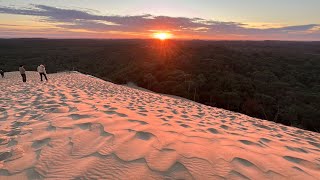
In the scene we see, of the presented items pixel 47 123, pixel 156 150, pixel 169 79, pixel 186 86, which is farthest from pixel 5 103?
pixel 169 79

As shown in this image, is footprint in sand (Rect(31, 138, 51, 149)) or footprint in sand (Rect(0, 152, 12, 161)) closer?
footprint in sand (Rect(0, 152, 12, 161))

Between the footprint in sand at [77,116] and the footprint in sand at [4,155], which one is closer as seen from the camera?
A: the footprint in sand at [4,155]

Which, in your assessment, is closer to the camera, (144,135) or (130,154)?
(130,154)

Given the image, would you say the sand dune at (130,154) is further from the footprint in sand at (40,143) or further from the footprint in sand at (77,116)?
the footprint in sand at (77,116)

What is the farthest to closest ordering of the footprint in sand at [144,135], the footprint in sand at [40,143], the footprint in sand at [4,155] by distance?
the footprint in sand at [144,135] → the footprint in sand at [40,143] → the footprint in sand at [4,155]

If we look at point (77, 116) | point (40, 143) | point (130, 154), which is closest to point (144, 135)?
point (130, 154)

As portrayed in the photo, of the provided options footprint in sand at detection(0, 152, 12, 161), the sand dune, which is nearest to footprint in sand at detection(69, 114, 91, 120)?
the sand dune

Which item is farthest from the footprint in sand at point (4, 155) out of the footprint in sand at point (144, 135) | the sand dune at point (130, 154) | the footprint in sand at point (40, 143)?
Result: the footprint in sand at point (144, 135)

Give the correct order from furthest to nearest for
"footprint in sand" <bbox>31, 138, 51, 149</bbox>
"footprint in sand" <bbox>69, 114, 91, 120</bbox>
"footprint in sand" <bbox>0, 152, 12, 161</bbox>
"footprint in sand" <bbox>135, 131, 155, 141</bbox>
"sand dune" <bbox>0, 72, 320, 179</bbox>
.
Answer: "footprint in sand" <bbox>69, 114, 91, 120</bbox>, "footprint in sand" <bbox>135, 131, 155, 141</bbox>, "footprint in sand" <bbox>31, 138, 51, 149</bbox>, "footprint in sand" <bbox>0, 152, 12, 161</bbox>, "sand dune" <bbox>0, 72, 320, 179</bbox>

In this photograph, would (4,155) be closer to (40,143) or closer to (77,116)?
(40,143)

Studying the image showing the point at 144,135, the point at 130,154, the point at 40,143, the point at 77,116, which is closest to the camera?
the point at 130,154

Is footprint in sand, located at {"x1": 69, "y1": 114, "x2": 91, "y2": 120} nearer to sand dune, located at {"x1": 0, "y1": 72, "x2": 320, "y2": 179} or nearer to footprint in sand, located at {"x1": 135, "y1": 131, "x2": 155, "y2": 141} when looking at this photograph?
sand dune, located at {"x1": 0, "y1": 72, "x2": 320, "y2": 179}
